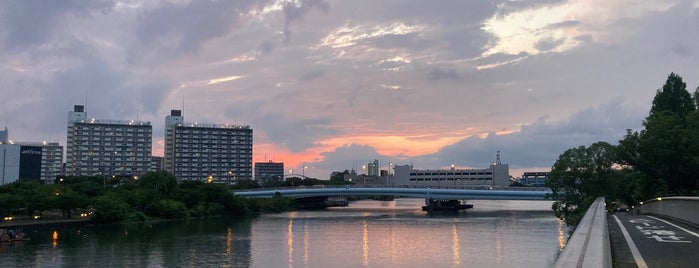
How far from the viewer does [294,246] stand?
150ft

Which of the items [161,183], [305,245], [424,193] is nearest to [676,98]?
[305,245]

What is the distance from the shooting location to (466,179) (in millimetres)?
187625

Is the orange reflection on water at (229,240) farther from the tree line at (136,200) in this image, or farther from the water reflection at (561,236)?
the water reflection at (561,236)

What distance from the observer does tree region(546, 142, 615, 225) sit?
36781 millimetres

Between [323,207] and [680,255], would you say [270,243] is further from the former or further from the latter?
[323,207]

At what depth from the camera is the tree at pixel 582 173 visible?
36781mm

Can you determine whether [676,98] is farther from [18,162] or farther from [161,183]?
[18,162]

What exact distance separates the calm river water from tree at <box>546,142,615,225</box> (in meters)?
4.63

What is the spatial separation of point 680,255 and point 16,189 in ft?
250

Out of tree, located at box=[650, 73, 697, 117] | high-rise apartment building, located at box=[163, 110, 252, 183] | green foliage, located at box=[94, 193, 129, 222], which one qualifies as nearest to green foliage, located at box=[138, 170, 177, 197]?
green foliage, located at box=[94, 193, 129, 222]

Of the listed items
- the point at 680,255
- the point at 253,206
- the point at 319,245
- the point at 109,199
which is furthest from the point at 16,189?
the point at 680,255

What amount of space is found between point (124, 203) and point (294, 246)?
116 ft

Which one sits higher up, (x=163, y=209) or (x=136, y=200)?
(x=136, y=200)

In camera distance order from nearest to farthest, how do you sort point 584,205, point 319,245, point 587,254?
point 587,254
point 584,205
point 319,245
